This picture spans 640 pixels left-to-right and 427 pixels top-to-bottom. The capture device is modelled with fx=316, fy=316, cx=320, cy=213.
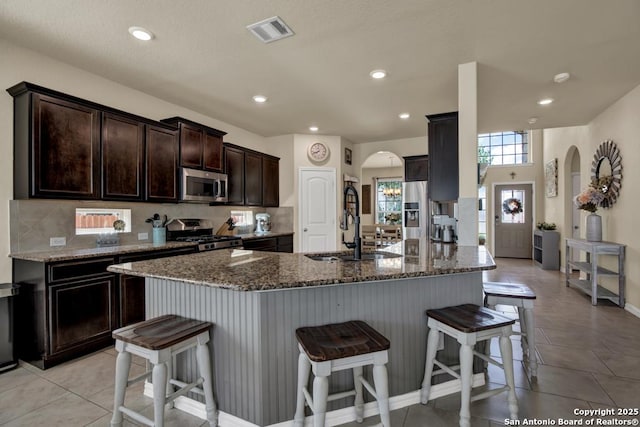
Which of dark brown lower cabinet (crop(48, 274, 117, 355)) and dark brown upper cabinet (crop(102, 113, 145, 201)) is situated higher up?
dark brown upper cabinet (crop(102, 113, 145, 201))

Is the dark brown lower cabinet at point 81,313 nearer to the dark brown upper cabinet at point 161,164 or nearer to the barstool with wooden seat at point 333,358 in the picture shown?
the dark brown upper cabinet at point 161,164

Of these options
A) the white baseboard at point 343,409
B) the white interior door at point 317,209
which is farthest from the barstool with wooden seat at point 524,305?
the white interior door at point 317,209

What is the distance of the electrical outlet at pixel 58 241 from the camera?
2883 mm

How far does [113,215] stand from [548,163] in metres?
8.22

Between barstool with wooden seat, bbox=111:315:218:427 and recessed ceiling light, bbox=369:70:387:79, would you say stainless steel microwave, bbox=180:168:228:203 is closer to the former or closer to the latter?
barstool with wooden seat, bbox=111:315:218:427

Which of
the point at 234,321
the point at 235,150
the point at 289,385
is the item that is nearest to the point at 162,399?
the point at 234,321

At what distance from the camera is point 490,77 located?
10.8 ft

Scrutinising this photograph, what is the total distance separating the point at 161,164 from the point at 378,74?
2.58 meters

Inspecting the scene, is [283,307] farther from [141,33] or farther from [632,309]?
[632,309]

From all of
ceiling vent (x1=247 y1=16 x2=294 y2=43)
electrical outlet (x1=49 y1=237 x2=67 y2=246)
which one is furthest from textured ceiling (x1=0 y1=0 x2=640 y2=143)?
electrical outlet (x1=49 y1=237 x2=67 y2=246)

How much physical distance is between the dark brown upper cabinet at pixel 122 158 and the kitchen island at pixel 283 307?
158 centimetres

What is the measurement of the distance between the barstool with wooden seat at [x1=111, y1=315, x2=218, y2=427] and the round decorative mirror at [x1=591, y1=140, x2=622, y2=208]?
198 inches

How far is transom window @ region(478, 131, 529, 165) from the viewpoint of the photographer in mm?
7980

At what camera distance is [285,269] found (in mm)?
1805
